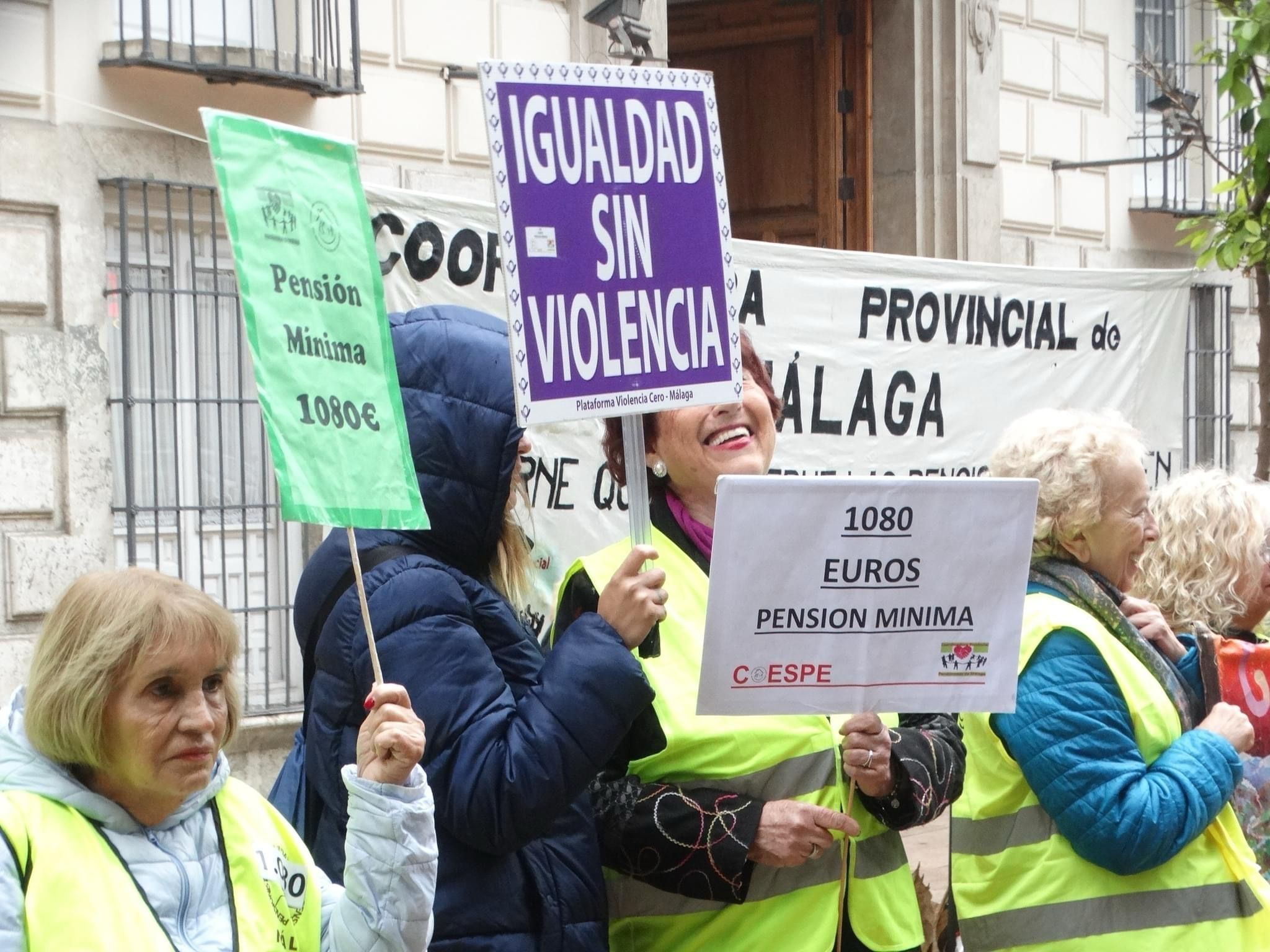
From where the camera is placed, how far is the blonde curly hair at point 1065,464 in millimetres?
2977

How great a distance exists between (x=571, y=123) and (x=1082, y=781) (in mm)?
1307

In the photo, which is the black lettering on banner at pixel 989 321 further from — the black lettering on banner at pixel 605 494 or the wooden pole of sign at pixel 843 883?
the wooden pole of sign at pixel 843 883

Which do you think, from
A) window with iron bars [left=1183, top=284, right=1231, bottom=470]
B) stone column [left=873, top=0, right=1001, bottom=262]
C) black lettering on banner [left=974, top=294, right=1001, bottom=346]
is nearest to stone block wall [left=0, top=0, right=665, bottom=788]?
black lettering on banner [left=974, top=294, right=1001, bottom=346]

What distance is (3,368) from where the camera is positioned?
591 cm

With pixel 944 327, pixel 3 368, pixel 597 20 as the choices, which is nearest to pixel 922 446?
pixel 944 327

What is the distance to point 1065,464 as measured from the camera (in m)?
3.00

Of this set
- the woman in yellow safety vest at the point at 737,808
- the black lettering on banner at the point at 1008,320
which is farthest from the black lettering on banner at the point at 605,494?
the woman in yellow safety vest at the point at 737,808

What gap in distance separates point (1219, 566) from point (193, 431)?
167 inches

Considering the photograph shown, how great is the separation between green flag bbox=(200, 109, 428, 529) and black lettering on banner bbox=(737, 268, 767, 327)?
11.0 feet

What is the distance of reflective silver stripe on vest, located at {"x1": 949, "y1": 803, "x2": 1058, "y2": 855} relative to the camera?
288cm

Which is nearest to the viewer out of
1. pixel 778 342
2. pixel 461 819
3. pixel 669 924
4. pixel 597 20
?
pixel 461 819

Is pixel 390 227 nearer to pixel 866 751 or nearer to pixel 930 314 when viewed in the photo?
pixel 930 314

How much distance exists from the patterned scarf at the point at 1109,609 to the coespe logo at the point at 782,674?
2.11ft

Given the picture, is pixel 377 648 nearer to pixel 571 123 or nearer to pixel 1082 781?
pixel 571 123
